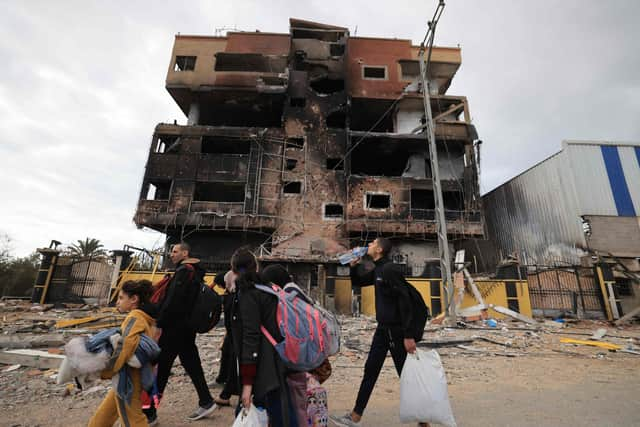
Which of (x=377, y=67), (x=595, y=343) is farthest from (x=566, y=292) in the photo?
(x=377, y=67)

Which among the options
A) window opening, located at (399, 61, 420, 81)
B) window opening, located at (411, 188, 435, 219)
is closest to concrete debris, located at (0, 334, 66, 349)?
window opening, located at (411, 188, 435, 219)

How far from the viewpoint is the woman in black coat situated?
1738mm

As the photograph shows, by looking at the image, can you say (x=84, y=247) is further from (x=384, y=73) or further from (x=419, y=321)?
(x=419, y=321)

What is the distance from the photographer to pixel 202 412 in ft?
9.57

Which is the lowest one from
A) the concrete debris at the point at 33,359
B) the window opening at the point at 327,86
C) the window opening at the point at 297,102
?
the concrete debris at the point at 33,359

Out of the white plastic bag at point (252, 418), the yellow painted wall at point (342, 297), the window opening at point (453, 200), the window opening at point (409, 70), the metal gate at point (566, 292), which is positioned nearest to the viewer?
the white plastic bag at point (252, 418)

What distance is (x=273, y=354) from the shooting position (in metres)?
1.80

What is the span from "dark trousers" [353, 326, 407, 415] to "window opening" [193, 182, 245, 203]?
18.6m

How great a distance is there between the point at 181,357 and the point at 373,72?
25.7m

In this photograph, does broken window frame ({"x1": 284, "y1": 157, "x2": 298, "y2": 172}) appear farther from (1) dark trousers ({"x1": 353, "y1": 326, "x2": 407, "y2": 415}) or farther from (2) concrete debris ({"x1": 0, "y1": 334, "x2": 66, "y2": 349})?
(1) dark trousers ({"x1": 353, "y1": 326, "x2": 407, "y2": 415})

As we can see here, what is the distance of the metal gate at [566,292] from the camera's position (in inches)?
476

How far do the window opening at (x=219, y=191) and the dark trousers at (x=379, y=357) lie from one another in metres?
18.6

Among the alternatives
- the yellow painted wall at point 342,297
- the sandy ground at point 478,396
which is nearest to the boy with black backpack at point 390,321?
the sandy ground at point 478,396

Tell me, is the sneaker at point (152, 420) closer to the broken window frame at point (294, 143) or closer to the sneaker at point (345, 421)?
the sneaker at point (345, 421)
